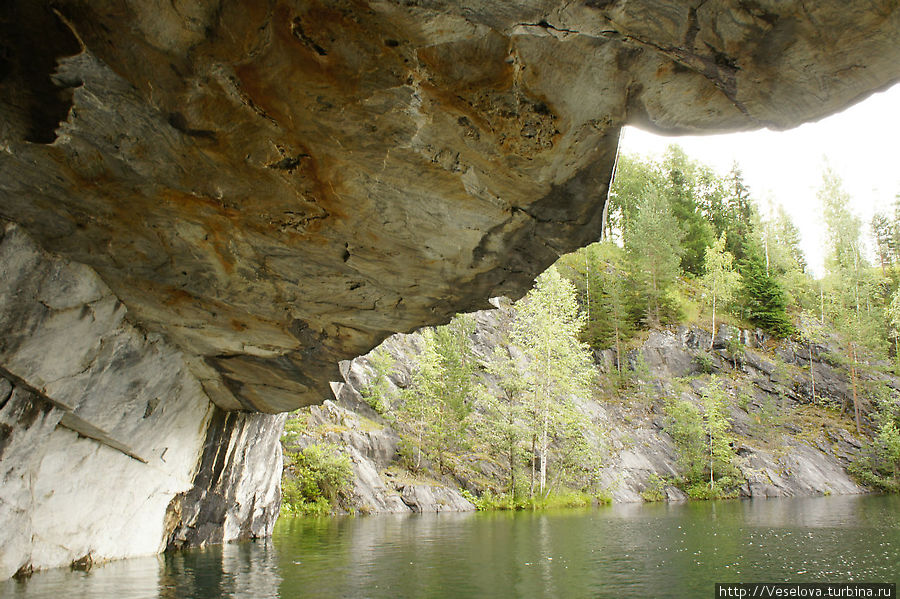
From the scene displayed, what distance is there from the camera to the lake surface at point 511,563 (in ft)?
29.0

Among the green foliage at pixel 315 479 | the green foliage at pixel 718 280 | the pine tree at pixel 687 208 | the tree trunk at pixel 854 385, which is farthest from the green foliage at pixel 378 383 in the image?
the tree trunk at pixel 854 385

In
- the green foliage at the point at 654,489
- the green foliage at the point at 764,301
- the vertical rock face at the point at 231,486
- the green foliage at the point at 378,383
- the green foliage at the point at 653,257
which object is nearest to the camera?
the vertical rock face at the point at 231,486

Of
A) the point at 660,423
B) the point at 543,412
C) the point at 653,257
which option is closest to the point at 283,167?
the point at 543,412

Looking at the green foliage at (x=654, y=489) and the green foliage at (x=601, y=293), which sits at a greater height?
the green foliage at (x=601, y=293)

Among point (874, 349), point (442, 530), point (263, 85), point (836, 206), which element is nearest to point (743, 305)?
point (874, 349)

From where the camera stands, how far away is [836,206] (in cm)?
5562

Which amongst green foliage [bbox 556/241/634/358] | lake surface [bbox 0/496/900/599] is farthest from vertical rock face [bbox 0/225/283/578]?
green foliage [bbox 556/241/634/358]

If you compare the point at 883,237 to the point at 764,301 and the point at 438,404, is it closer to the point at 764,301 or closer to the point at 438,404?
the point at 764,301

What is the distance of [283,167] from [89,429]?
704 cm

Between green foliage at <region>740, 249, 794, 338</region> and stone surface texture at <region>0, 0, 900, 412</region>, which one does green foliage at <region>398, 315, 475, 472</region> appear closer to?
stone surface texture at <region>0, 0, 900, 412</region>

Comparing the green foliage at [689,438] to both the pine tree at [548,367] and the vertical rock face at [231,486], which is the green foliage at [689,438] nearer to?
the pine tree at [548,367]

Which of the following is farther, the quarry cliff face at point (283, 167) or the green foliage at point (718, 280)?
the green foliage at point (718, 280)

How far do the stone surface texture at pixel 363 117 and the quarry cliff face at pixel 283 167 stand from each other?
29mm

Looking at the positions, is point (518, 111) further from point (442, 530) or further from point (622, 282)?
point (622, 282)
